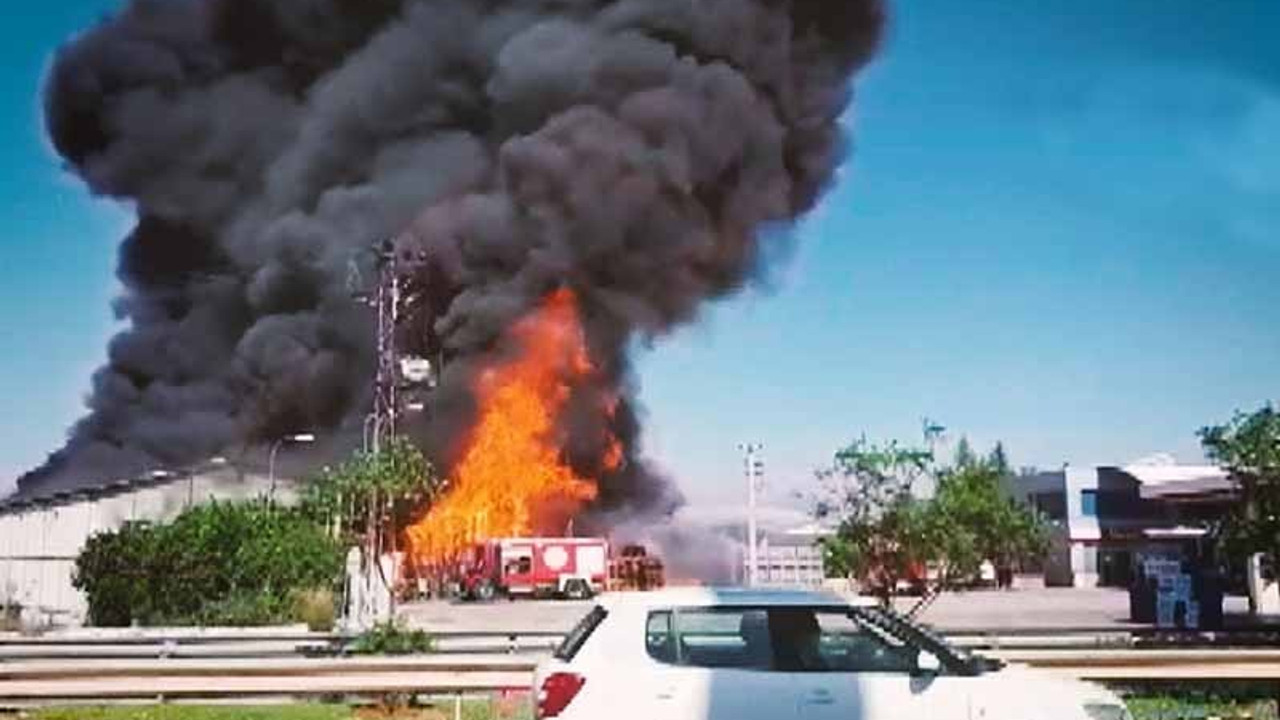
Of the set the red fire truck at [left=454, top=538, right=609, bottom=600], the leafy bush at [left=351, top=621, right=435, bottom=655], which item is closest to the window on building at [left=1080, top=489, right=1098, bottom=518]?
Result: the red fire truck at [left=454, top=538, right=609, bottom=600]

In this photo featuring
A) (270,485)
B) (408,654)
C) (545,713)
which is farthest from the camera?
(270,485)

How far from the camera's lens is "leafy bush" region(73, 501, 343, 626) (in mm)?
33688

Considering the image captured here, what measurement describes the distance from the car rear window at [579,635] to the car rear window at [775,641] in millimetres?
355

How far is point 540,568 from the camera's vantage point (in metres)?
45.2

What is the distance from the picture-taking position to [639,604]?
316 inches

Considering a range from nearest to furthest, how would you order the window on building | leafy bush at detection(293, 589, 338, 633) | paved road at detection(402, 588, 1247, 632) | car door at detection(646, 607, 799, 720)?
car door at detection(646, 607, 799, 720), leafy bush at detection(293, 589, 338, 633), paved road at detection(402, 588, 1247, 632), the window on building

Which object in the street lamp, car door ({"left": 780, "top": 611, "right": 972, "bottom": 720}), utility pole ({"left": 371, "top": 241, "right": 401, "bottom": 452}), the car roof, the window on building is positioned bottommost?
car door ({"left": 780, "top": 611, "right": 972, "bottom": 720})

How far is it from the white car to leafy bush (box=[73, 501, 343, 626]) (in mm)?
26338

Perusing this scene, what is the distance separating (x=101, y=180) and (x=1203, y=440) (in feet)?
180

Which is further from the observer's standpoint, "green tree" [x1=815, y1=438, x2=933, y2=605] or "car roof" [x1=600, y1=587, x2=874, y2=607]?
"green tree" [x1=815, y1=438, x2=933, y2=605]

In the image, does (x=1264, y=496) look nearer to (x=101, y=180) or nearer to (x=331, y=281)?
(x=331, y=281)

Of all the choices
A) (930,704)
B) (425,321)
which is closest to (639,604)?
(930,704)

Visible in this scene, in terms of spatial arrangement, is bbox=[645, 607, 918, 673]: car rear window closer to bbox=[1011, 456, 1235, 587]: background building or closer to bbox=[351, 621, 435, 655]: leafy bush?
bbox=[351, 621, 435, 655]: leafy bush

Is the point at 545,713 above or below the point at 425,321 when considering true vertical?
below
